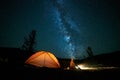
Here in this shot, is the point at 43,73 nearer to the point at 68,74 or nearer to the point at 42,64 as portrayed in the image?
the point at 68,74

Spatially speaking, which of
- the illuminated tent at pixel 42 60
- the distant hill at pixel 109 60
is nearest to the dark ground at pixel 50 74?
the illuminated tent at pixel 42 60

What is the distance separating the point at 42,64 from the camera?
15117mm

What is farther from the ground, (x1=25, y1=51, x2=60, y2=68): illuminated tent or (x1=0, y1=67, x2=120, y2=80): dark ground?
(x1=25, y1=51, x2=60, y2=68): illuminated tent

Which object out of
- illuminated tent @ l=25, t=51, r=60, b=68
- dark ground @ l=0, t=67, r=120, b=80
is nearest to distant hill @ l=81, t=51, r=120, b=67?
illuminated tent @ l=25, t=51, r=60, b=68

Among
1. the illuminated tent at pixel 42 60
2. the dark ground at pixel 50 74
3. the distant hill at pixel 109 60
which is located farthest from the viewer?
the distant hill at pixel 109 60

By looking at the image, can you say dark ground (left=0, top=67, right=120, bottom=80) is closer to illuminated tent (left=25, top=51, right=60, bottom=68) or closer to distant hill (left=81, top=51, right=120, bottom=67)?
illuminated tent (left=25, top=51, right=60, bottom=68)

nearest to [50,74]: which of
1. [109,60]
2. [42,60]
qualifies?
[42,60]

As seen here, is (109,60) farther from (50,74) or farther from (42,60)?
(50,74)

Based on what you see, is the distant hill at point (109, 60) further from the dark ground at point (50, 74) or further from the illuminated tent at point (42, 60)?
the dark ground at point (50, 74)

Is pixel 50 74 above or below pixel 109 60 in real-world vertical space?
below

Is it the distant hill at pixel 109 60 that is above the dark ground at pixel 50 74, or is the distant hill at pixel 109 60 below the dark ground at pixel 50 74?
above

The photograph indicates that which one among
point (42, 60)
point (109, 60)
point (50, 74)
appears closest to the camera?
point (50, 74)

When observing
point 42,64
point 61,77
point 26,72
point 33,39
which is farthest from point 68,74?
point 33,39

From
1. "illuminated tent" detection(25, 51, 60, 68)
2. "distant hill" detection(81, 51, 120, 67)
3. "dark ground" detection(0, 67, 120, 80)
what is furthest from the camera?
"distant hill" detection(81, 51, 120, 67)
